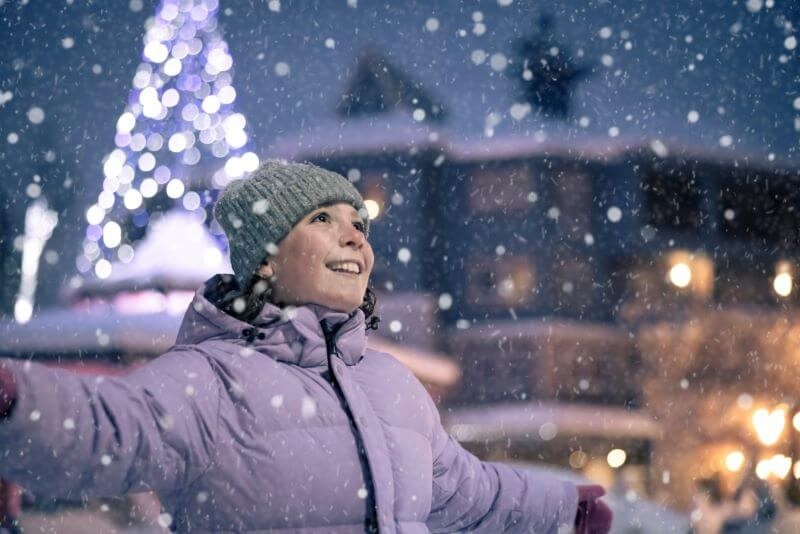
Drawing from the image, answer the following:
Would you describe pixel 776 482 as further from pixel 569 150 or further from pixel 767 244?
pixel 569 150

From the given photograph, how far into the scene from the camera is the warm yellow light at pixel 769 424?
76.3 feet

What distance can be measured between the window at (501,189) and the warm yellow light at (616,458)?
304 inches

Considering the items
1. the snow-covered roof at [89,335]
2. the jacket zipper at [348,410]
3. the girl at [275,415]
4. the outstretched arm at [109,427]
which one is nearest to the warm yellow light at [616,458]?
the snow-covered roof at [89,335]

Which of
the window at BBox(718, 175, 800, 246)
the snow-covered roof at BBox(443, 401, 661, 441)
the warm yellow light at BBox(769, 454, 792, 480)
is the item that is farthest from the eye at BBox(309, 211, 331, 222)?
the window at BBox(718, 175, 800, 246)

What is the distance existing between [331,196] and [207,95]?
9.03m

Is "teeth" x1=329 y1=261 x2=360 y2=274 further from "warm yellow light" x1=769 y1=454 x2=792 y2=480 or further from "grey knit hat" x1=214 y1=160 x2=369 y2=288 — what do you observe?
"warm yellow light" x1=769 y1=454 x2=792 y2=480

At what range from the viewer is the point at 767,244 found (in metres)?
27.0

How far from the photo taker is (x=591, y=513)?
3316 mm

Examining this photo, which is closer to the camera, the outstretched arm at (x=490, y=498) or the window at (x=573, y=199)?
the outstretched arm at (x=490, y=498)

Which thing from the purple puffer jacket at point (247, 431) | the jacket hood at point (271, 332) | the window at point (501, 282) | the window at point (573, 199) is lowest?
the window at point (501, 282)

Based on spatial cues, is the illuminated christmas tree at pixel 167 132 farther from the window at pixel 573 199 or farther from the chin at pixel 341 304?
the window at pixel 573 199

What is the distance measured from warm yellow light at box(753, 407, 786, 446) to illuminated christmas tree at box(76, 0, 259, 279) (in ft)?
58.0

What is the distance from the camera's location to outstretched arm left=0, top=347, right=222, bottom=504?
6.11 ft

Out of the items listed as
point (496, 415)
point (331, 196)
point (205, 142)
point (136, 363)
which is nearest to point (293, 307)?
point (331, 196)
